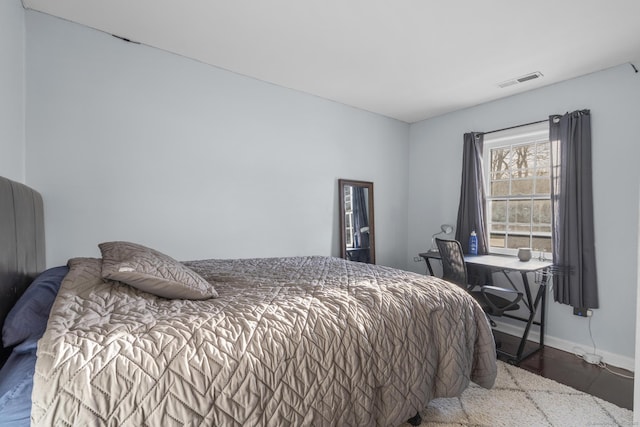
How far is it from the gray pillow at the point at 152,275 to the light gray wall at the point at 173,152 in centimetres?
101

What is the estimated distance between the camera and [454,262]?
2906 millimetres

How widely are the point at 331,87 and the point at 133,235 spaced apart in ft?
7.62

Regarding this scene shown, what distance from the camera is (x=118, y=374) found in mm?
877

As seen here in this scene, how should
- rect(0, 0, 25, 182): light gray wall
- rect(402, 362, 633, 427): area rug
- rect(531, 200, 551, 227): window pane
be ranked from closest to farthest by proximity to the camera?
rect(0, 0, 25, 182): light gray wall, rect(402, 362, 633, 427): area rug, rect(531, 200, 551, 227): window pane

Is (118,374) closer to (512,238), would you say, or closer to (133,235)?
(133,235)

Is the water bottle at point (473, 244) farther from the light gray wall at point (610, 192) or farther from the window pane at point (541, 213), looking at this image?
the light gray wall at point (610, 192)

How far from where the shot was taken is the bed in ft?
2.78

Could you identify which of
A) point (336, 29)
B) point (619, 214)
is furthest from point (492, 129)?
point (336, 29)

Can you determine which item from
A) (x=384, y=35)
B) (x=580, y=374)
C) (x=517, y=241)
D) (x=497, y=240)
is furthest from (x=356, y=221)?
(x=580, y=374)

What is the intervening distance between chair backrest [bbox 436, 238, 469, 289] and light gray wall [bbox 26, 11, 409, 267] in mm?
1234

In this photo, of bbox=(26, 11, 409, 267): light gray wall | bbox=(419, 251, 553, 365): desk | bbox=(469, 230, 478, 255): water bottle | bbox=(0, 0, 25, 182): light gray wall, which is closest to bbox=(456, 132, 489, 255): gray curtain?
bbox=(469, 230, 478, 255): water bottle

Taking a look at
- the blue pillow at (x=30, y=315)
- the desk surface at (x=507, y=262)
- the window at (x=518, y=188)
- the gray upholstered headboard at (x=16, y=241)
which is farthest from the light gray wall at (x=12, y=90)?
the window at (x=518, y=188)

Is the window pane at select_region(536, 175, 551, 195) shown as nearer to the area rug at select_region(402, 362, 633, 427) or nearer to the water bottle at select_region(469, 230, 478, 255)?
the water bottle at select_region(469, 230, 478, 255)

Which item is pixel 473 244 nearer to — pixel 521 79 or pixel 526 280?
pixel 526 280
